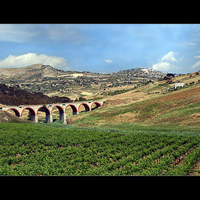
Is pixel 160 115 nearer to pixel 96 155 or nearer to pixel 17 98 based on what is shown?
A: pixel 96 155

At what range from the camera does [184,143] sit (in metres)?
24.0

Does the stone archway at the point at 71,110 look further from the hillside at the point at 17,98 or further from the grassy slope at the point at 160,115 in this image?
the hillside at the point at 17,98

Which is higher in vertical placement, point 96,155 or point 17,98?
point 17,98

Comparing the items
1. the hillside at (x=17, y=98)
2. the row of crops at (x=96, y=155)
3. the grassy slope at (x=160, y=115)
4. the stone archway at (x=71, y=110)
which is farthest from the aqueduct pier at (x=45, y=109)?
the hillside at (x=17, y=98)

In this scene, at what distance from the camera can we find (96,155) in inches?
848

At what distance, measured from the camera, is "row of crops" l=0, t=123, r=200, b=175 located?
17.0 m

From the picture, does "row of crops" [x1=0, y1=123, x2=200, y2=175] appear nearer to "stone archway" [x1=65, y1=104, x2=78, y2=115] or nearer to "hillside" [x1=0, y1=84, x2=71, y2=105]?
"stone archway" [x1=65, y1=104, x2=78, y2=115]

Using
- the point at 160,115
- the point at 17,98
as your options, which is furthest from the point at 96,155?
the point at 17,98

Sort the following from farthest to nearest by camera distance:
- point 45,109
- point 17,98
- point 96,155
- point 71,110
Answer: point 17,98 → point 71,110 → point 45,109 → point 96,155
